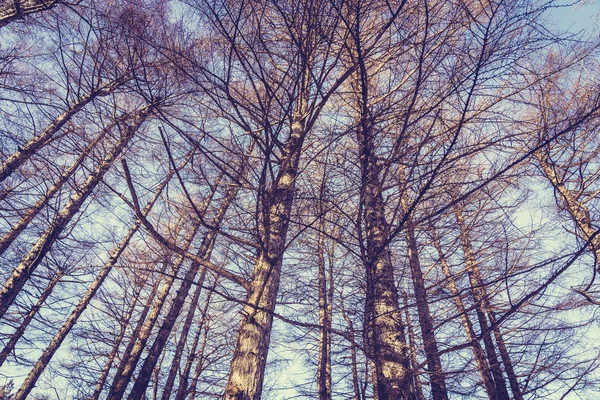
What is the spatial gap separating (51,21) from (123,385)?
A: 277 inches

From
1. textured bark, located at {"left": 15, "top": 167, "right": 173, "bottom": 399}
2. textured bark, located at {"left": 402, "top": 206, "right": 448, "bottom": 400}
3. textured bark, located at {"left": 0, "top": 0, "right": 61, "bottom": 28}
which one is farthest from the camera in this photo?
textured bark, located at {"left": 15, "top": 167, "right": 173, "bottom": 399}

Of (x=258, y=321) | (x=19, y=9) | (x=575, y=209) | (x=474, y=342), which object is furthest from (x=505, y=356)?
(x=19, y=9)

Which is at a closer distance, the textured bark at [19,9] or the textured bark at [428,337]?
the textured bark at [428,337]

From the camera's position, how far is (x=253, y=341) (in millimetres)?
2170

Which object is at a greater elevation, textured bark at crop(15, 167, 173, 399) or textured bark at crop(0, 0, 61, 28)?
textured bark at crop(0, 0, 61, 28)

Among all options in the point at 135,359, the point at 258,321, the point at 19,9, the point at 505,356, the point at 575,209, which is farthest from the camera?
the point at 135,359

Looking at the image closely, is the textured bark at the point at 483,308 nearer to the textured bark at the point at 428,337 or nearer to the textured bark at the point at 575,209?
the textured bark at the point at 428,337

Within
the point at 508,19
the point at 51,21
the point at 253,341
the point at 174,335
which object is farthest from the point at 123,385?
the point at 508,19

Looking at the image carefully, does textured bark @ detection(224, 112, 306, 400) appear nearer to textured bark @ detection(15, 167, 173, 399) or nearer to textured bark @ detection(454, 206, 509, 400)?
textured bark @ detection(454, 206, 509, 400)

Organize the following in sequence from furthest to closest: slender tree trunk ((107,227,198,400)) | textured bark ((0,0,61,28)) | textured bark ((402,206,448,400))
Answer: slender tree trunk ((107,227,198,400)) < textured bark ((0,0,61,28)) < textured bark ((402,206,448,400))

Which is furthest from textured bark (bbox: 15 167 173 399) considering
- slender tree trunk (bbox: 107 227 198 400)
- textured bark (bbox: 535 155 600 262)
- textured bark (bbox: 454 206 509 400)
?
textured bark (bbox: 535 155 600 262)

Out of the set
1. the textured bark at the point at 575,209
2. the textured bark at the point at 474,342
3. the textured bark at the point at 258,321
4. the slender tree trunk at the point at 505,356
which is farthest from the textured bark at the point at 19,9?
the slender tree trunk at the point at 505,356

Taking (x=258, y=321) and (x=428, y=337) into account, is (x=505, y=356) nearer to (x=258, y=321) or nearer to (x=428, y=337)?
(x=428, y=337)

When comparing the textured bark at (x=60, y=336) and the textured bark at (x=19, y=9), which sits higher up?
the textured bark at (x=19, y=9)
